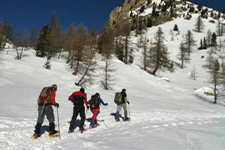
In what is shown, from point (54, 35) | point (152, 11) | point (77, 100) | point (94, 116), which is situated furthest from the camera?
point (152, 11)

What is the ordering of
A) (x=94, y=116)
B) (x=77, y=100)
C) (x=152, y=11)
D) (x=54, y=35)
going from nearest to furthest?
1. (x=77, y=100)
2. (x=94, y=116)
3. (x=54, y=35)
4. (x=152, y=11)

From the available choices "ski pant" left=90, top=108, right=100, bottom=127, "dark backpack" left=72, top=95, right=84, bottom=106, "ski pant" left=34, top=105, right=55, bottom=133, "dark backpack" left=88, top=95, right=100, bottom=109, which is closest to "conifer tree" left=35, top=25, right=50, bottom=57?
"dark backpack" left=88, top=95, right=100, bottom=109

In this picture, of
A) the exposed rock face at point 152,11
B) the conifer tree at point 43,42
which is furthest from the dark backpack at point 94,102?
the exposed rock face at point 152,11

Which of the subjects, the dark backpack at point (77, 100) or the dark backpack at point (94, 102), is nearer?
the dark backpack at point (77, 100)

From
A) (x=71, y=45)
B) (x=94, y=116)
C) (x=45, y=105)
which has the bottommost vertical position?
(x=94, y=116)

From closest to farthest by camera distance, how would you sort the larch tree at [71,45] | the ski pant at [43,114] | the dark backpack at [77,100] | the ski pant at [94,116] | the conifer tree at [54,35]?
the ski pant at [43,114] < the dark backpack at [77,100] < the ski pant at [94,116] < the larch tree at [71,45] < the conifer tree at [54,35]

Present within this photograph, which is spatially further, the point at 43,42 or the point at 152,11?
the point at 152,11

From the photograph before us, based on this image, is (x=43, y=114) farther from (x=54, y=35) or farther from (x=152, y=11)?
(x=152, y=11)

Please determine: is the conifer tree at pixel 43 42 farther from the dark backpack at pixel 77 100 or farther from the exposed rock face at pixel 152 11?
the exposed rock face at pixel 152 11

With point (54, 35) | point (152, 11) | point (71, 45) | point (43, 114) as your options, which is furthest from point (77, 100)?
point (152, 11)

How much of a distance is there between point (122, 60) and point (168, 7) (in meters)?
120

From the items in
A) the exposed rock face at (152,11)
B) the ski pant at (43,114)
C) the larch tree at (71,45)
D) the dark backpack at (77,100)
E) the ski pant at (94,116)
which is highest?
the exposed rock face at (152,11)

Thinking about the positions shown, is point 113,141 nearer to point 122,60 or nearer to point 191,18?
point 122,60

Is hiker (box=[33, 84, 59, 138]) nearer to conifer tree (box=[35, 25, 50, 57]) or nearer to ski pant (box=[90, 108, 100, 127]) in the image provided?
ski pant (box=[90, 108, 100, 127])
